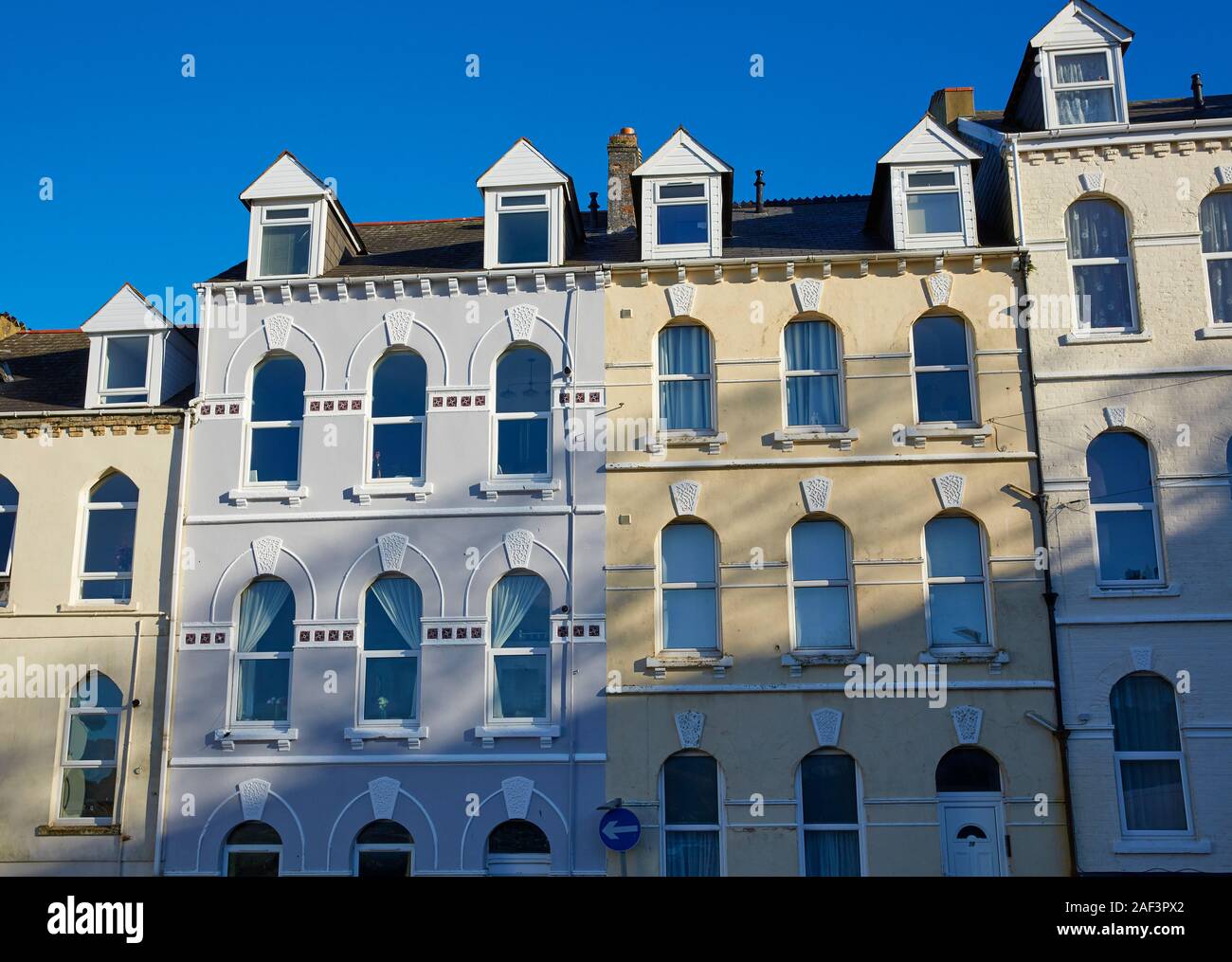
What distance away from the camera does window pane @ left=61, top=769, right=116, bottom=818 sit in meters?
17.6

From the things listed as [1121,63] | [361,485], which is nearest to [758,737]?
[361,485]

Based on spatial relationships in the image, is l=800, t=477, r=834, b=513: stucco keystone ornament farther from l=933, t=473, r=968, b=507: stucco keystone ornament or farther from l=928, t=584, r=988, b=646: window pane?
l=928, t=584, r=988, b=646: window pane

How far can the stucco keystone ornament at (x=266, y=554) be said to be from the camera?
59.8ft

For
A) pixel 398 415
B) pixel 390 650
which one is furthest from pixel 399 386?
pixel 390 650

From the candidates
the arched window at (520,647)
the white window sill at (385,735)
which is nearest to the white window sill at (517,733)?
the arched window at (520,647)

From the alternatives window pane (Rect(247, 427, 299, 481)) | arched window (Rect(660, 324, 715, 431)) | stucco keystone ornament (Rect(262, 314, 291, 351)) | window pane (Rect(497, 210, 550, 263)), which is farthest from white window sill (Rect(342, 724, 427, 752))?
window pane (Rect(497, 210, 550, 263))

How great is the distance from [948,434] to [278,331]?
35.8 feet

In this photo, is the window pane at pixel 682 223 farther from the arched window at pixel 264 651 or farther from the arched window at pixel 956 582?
the arched window at pixel 264 651

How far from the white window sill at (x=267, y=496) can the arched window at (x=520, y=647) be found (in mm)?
3490

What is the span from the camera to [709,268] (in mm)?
18781

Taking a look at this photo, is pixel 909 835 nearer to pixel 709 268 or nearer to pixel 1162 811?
pixel 1162 811

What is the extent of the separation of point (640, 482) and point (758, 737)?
166 inches

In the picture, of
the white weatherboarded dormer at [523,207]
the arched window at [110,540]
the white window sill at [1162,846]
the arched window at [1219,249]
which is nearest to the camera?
the white window sill at [1162,846]

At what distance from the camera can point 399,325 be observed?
1909 cm
